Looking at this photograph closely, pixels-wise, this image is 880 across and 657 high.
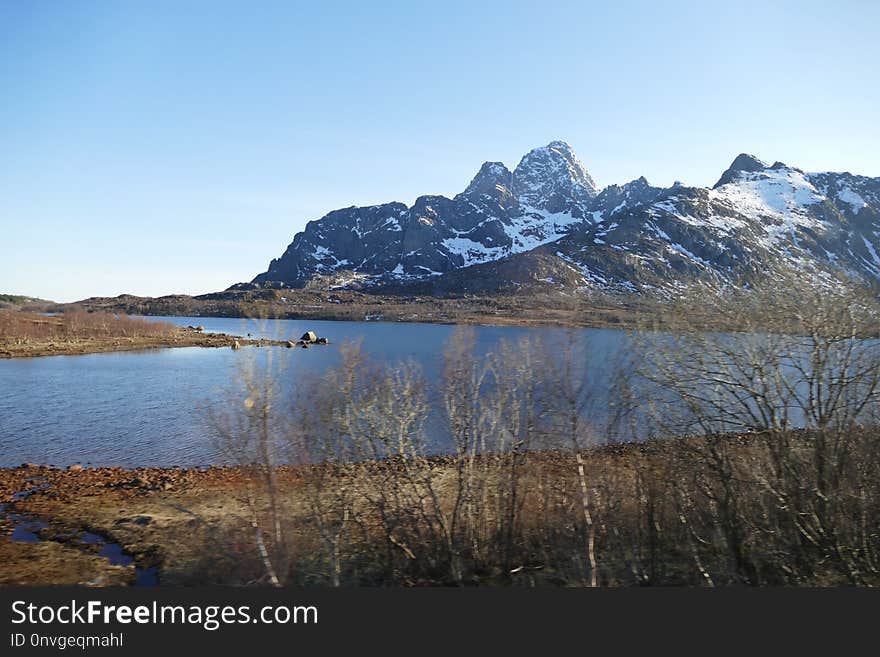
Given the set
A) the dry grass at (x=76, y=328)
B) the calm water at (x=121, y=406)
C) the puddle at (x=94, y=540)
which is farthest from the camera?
the dry grass at (x=76, y=328)

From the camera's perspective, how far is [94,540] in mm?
14711

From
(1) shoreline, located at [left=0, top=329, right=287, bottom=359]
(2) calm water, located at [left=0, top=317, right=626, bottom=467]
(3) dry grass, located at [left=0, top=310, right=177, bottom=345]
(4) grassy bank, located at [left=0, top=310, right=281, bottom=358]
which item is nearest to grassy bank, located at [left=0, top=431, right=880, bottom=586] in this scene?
(2) calm water, located at [left=0, top=317, right=626, bottom=467]

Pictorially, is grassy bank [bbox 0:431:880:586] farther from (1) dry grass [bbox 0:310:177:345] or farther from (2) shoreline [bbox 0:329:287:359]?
(1) dry grass [bbox 0:310:177:345]

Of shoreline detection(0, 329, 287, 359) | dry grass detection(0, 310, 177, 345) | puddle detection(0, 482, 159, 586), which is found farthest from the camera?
dry grass detection(0, 310, 177, 345)

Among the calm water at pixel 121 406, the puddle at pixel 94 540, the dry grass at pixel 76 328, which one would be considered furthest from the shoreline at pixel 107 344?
the puddle at pixel 94 540

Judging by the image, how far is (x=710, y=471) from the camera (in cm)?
1301

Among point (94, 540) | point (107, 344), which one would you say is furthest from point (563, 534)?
point (107, 344)

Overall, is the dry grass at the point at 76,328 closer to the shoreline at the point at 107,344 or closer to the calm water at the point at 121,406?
the shoreline at the point at 107,344

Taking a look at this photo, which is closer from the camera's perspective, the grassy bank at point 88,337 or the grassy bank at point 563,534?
the grassy bank at point 563,534

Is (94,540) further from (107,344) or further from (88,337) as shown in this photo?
(88,337)

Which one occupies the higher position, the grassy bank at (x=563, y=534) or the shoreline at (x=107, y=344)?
the shoreline at (x=107, y=344)

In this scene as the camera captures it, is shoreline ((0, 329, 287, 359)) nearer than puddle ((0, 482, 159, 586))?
No

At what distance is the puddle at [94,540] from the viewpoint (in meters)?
12.8

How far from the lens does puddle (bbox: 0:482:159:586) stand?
12828 mm
